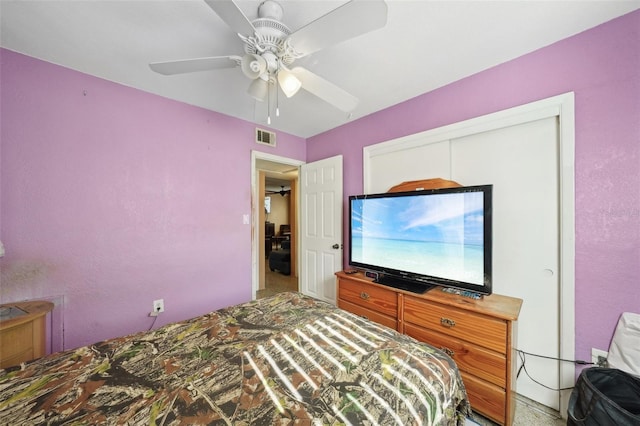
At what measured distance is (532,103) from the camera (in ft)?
5.23

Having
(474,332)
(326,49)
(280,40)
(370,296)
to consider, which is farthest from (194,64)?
(474,332)

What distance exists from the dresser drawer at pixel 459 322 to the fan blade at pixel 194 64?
1.99 meters

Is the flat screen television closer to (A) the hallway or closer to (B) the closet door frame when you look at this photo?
(B) the closet door frame

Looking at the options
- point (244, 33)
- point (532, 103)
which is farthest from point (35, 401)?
point (532, 103)

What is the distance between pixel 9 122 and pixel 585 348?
13.7 ft

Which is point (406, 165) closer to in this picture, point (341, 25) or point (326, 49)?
point (326, 49)

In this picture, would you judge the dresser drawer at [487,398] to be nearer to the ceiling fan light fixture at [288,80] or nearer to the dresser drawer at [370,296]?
the dresser drawer at [370,296]

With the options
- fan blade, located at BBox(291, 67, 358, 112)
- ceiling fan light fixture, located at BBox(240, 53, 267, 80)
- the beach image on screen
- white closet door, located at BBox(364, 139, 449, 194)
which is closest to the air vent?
white closet door, located at BBox(364, 139, 449, 194)

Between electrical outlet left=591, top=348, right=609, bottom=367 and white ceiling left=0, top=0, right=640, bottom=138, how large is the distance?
6.59 ft

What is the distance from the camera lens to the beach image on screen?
1.62 meters

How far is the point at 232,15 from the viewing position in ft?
3.23

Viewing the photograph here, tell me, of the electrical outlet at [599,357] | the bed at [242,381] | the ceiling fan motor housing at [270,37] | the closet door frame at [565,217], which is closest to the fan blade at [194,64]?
the ceiling fan motor housing at [270,37]

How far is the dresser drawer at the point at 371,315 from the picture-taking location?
185cm

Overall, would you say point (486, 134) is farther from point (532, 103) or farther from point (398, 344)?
point (398, 344)
